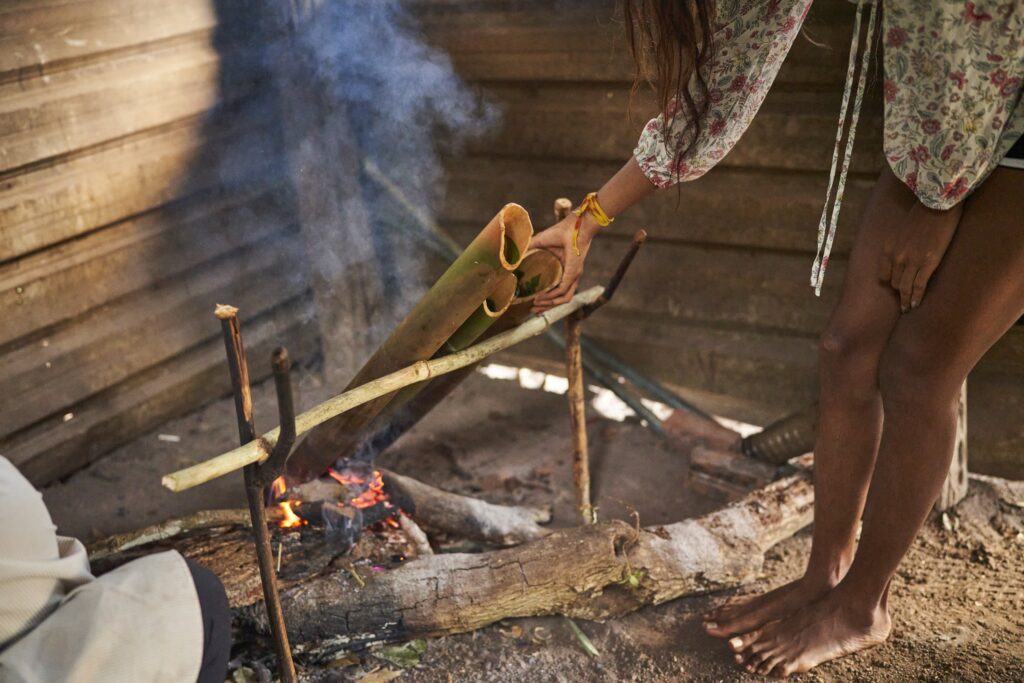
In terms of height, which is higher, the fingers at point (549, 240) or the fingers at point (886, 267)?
the fingers at point (549, 240)

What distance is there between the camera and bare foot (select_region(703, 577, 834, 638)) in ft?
9.70

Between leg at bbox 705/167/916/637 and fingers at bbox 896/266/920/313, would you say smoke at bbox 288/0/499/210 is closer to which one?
leg at bbox 705/167/916/637

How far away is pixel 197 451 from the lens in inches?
179

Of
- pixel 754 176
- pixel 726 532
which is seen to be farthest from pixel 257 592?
pixel 754 176

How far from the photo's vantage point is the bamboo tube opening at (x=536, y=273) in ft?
9.22

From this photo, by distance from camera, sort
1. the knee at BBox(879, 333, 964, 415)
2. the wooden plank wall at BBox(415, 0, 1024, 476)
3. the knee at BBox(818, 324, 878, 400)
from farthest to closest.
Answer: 1. the wooden plank wall at BBox(415, 0, 1024, 476)
2. the knee at BBox(818, 324, 878, 400)
3. the knee at BBox(879, 333, 964, 415)

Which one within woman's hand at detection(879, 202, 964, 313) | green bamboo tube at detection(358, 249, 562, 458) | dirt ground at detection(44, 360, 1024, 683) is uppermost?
woman's hand at detection(879, 202, 964, 313)

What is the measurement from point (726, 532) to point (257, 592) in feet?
5.55

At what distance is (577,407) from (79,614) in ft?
6.69

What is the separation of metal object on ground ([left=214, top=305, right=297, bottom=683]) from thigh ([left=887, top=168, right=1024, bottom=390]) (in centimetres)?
172

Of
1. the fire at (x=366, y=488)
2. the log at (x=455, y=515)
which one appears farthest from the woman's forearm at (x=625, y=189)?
the fire at (x=366, y=488)

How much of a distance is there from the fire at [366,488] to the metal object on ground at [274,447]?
67 centimetres

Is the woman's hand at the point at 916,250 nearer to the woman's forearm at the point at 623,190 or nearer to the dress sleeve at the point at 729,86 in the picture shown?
the dress sleeve at the point at 729,86

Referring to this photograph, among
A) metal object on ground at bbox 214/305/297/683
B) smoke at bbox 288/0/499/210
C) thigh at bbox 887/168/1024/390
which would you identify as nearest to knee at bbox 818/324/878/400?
thigh at bbox 887/168/1024/390
